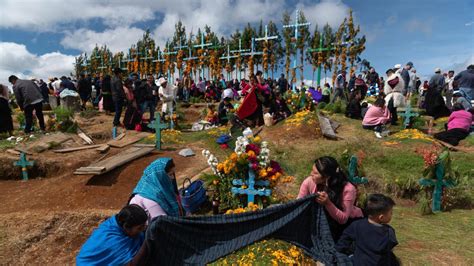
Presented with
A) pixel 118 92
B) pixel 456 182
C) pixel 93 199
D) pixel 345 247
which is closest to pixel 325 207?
pixel 345 247

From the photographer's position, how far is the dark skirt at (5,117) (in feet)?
31.3

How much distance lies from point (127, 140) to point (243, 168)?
5.11 m

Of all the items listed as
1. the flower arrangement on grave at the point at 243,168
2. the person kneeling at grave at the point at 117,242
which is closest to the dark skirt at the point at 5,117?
the flower arrangement on grave at the point at 243,168

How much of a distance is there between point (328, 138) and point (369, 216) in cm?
574

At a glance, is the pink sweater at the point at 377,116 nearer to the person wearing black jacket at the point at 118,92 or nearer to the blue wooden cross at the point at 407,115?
the blue wooden cross at the point at 407,115

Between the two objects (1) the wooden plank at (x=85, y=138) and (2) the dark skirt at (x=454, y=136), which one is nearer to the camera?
(2) the dark skirt at (x=454, y=136)

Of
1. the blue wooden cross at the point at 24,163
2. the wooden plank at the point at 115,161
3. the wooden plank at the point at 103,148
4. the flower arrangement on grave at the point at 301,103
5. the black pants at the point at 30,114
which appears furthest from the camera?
the flower arrangement on grave at the point at 301,103

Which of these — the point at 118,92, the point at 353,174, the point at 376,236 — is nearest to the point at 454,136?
the point at 353,174

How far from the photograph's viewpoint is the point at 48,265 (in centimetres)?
408

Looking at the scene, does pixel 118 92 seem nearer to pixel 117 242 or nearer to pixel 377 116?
pixel 377 116

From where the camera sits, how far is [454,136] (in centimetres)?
808

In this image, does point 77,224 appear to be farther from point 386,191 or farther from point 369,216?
point 386,191

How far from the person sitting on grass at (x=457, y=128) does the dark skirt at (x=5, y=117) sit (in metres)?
12.0

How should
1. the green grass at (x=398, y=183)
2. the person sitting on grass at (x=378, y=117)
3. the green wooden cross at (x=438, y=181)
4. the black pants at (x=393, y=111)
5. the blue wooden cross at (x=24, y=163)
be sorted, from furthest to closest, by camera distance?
the black pants at (x=393, y=111) → the person sitting on grass at (x=378, y=117) → the blue wooden cross at (x=24, y=163) → the green wooden cross at (x=438, y=181) → the green grass at (x=398, y=183)
